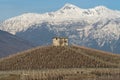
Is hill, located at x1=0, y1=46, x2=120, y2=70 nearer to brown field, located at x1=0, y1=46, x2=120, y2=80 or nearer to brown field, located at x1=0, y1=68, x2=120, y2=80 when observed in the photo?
brown field, located at x1=0, y1=46, x2=120, y2=80

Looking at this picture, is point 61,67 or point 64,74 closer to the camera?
point 64,74

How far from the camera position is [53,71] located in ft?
559

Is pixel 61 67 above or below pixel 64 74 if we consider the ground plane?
above

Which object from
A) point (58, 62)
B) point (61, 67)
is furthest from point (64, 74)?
point (58, 62)

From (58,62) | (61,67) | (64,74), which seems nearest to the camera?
(64,74)

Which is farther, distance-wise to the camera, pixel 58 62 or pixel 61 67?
pixel 58 62

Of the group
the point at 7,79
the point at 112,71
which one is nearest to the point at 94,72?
the point at 112,71

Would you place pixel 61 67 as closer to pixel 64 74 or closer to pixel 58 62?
pixel 58 62

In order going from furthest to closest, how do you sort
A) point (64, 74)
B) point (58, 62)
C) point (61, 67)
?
point (58, 62), point (61, 67), point (64, 74)

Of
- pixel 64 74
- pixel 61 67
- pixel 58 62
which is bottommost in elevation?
pixel 64 74

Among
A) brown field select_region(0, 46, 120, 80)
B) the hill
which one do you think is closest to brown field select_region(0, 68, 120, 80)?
brown field select_region(0, 46, 120, 80)

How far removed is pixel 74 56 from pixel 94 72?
26.9m

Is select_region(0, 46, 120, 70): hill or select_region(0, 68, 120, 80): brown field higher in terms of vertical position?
select_region(0, 46, 120, 70): hill

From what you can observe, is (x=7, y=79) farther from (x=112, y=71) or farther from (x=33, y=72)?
(x=112, y=71)
